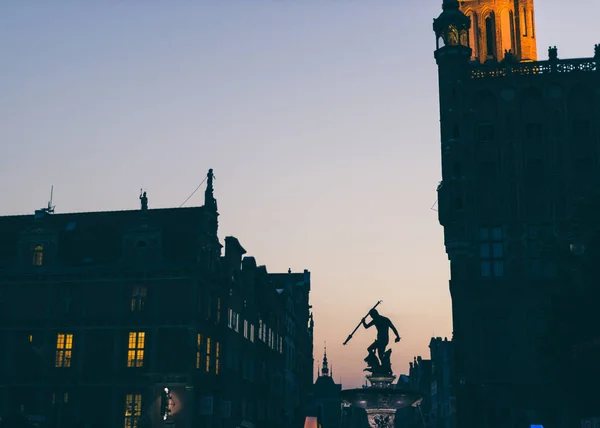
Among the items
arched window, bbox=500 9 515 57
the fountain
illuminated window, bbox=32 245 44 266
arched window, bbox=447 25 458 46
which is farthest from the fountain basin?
arched window, bbox=500 9 515 57

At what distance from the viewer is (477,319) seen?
173 feet

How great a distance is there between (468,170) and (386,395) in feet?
106

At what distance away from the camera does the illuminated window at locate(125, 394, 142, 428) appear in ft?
164

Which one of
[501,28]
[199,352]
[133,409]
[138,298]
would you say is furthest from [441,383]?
[133,409]

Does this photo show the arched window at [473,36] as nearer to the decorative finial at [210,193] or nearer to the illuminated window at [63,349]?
the decorative finial at [210,193]

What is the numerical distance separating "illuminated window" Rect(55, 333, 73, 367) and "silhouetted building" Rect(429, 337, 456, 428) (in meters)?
48.7

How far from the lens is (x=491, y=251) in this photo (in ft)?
179

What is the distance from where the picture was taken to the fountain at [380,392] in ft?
84.6

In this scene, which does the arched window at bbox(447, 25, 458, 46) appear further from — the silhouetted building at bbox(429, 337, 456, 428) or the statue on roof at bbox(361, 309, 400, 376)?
the silhouetted building at bbox(429, 337, 456, 428)

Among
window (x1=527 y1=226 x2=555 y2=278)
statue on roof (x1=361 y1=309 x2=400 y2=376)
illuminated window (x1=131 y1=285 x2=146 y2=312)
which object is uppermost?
window (x1=527 y1=226 x2=555 y2=278)

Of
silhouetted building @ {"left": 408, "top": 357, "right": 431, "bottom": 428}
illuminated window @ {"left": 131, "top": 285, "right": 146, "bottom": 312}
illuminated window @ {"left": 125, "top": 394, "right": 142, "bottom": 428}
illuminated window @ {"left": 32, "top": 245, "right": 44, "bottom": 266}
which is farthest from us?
silhouetted building @ {"left": 408, "top": 357, "right": 431, "bottom": 428}

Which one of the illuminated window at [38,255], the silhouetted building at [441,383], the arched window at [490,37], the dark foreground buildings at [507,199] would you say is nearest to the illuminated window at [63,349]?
the illuminated window at [38,255]

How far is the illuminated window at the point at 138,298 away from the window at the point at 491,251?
2322 cm

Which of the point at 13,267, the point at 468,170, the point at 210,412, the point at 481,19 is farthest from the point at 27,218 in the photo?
the point at 481,19
